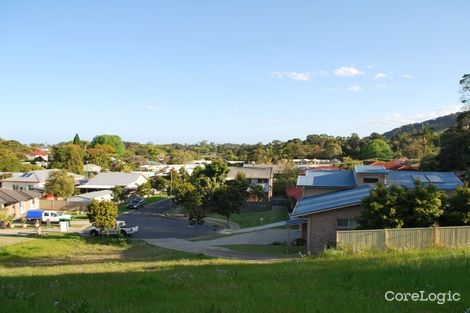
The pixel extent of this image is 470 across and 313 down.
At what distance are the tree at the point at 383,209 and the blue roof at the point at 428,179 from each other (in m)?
9.17

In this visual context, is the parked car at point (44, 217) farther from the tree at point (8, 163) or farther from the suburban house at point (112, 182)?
the tree at point (8, 163)

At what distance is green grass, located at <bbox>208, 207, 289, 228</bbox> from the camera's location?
163 ft

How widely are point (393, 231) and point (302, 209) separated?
37.1ft

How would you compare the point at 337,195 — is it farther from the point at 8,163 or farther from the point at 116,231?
the point at 8,163

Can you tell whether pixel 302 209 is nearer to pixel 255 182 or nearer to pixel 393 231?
pixel 393 231

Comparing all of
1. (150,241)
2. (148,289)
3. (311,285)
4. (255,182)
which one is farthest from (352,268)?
(255,182)

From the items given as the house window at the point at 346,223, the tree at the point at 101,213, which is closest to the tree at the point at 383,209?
the house window at the point at 346,223

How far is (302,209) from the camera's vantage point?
30781mm

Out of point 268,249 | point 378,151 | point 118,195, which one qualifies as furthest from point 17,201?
point 378,151

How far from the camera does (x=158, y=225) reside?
4850cm

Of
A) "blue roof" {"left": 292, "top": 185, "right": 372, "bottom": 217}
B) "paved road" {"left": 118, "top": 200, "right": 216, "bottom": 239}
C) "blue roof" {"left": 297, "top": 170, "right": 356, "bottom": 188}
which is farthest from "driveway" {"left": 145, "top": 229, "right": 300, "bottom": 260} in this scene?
"blue roof" {"left": 297, "top": 170, "right": 356, "bottom": 188}

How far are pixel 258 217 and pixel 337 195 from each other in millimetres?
19866

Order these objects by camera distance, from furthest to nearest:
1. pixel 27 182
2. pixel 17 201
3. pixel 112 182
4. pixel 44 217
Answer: pixel 112 182, pixel 27 182, pixel 17 201, pixel 44 217

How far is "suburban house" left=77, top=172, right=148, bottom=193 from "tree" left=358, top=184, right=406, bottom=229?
2127 inches
